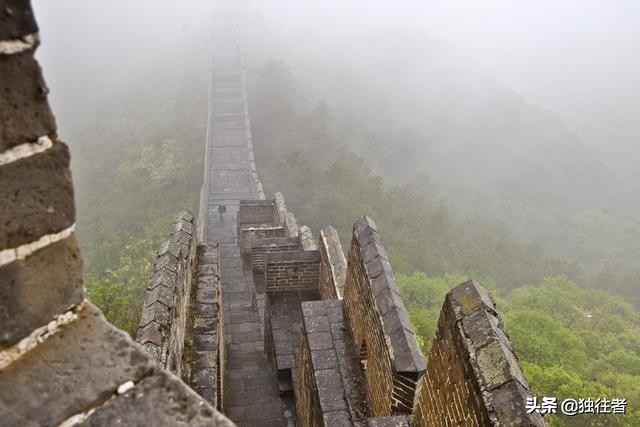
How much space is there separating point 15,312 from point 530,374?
1119 centimetres

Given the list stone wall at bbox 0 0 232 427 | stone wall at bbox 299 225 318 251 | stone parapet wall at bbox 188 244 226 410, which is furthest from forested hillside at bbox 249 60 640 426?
stone wall at bbox 0 0 232 427

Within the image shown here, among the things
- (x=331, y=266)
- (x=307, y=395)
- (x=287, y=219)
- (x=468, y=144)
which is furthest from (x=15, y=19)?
(x=468, y=144)

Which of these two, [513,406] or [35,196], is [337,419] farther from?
[35,196]

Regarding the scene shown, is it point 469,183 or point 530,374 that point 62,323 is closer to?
point 530,374

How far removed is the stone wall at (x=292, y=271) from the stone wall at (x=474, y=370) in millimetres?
5419

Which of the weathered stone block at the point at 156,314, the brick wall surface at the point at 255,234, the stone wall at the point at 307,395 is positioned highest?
the brick wall surface at the point at 255,234

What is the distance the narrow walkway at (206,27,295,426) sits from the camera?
28.3 feet

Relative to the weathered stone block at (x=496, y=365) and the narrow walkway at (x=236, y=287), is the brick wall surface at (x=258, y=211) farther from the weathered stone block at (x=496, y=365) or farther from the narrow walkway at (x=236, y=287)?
the weathered stone block at (x=496, y=365)

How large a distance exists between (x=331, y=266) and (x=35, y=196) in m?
7.25

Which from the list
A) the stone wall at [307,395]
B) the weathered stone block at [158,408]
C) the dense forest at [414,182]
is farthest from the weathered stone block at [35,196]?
the dense forest at [414,182]

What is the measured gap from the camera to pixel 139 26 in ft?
215

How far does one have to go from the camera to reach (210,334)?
6.95 meters

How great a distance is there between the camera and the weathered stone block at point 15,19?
1403 millimetres

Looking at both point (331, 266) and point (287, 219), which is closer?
point (331, 266)
